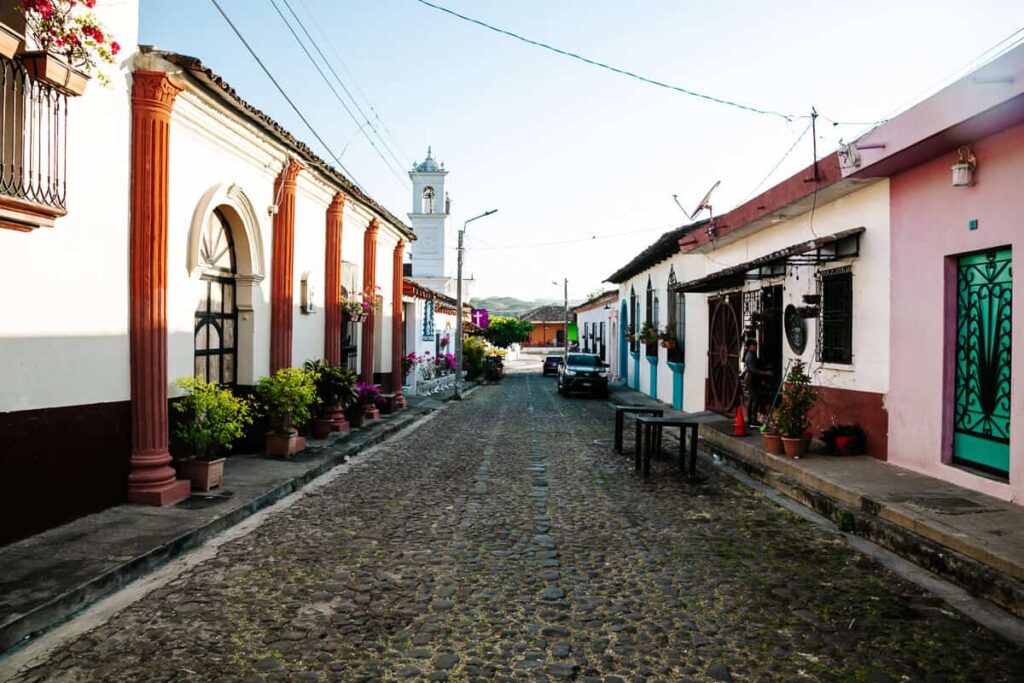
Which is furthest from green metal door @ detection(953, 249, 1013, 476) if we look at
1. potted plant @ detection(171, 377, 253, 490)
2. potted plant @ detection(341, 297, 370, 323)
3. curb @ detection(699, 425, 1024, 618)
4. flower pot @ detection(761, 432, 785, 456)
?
potted plant @ detection(341, 297, 370, 323)

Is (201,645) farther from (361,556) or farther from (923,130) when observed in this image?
(923,130)

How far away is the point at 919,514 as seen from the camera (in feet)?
20.2

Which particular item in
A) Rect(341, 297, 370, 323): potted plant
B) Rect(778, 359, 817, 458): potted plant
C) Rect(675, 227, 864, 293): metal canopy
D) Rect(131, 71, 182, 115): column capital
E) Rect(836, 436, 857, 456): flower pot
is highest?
Rect(131, 71, 182, 115): column capital

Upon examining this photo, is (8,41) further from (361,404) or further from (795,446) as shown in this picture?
(361,404)

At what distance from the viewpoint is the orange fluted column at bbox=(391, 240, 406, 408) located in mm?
17688

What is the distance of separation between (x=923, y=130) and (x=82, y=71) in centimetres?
714

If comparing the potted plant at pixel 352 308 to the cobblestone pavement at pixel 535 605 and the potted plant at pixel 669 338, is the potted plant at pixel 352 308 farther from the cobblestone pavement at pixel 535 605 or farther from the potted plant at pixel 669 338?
the potted plant at pixel 669 338

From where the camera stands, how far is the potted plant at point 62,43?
4898 mm

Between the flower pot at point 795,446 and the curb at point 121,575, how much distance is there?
574cm

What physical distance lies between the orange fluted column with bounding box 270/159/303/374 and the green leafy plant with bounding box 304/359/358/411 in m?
1.05

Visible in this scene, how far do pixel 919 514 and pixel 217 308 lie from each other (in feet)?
25.6

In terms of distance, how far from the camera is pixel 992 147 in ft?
22.5

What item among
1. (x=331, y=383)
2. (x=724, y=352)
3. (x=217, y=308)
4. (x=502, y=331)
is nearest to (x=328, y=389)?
(x=331, y=383)

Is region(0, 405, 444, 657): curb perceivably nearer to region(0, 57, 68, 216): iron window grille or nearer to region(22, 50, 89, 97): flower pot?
region(0, 57, 68, 216): iron window grille
